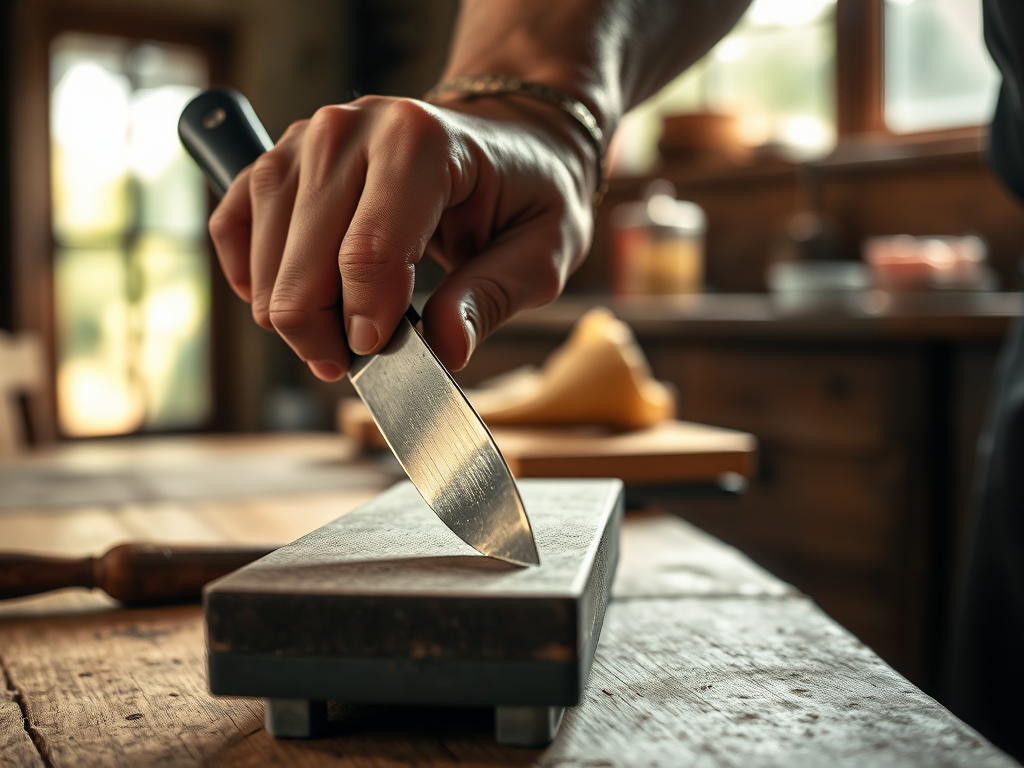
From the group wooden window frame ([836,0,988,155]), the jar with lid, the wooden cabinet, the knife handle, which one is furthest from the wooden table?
wooden window frame ([836,0,988,155])

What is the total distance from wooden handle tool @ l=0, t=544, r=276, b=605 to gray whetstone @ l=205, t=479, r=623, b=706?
0.65 ft

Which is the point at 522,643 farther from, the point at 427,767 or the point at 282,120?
the point at 282,120

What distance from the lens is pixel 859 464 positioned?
1.67 m

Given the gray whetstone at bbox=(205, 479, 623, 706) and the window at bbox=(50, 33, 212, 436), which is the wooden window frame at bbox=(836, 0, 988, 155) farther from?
the window at bbox=(50, 33, 212, 436)

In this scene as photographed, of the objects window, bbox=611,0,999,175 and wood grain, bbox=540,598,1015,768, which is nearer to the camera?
wood grain, bbox=540,598,1015,768

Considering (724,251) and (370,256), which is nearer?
(370,256)

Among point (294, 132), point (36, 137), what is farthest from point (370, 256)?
point (36, 137)

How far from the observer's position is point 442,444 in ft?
1.60

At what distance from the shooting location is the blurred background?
160cm

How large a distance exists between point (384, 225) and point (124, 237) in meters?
3.61

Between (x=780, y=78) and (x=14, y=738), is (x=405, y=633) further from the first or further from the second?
(x=780, y=78)

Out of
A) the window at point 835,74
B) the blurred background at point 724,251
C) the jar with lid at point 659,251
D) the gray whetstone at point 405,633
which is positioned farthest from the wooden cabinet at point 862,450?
the gray whetstone at point 405,633

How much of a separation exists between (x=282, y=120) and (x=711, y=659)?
4000mm

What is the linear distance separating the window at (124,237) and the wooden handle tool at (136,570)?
3.36 metres
